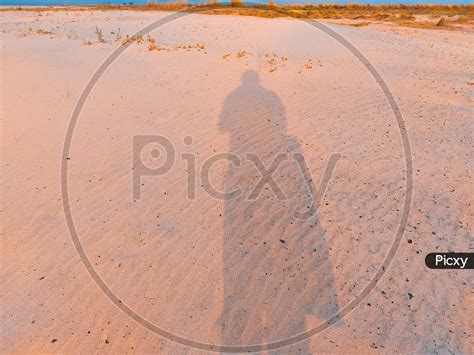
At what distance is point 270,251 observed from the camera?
12.9 feet

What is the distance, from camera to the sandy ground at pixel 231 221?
10.4ft

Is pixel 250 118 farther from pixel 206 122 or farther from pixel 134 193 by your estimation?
pixel 134 193

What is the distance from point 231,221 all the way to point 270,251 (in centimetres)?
69

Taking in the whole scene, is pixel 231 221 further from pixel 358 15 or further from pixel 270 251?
pixel 358 15

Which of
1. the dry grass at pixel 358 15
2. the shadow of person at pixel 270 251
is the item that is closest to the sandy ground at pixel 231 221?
the shadow of person at pixel 270 251

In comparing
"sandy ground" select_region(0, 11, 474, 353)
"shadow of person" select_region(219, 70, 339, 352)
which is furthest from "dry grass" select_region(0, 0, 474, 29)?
"shadow of person" select_region(219, 70, 339, 352)

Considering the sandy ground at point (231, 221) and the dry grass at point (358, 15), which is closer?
the sandy ground at point (231, 221)

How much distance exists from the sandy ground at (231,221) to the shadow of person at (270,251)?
0.06ft

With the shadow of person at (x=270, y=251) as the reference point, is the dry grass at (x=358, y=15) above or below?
above

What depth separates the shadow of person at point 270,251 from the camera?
3227 mm

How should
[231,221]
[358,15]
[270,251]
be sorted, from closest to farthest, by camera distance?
[270,251] → [231,221] → [358,15]

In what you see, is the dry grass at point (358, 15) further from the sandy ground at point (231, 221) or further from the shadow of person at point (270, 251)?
the shadow of person at point (270, 251)

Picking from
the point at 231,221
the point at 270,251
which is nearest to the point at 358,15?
the point at 231,221

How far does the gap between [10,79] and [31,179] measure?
17.7 feet
